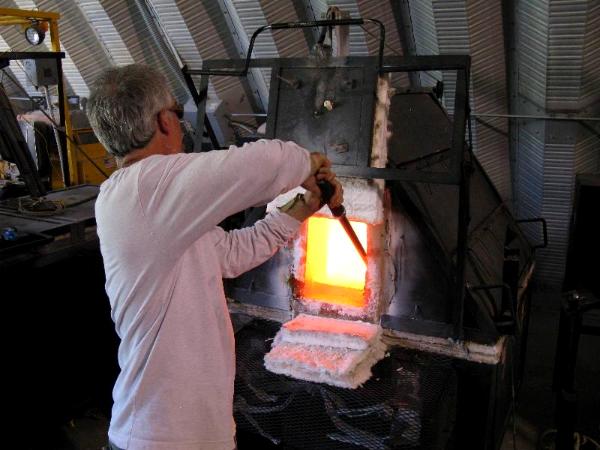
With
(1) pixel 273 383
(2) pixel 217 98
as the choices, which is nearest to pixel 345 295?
(1) pixel 273 383

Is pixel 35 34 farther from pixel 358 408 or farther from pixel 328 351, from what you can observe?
pixel 358 408

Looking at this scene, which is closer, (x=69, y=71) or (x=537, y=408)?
(x=537, y=408)

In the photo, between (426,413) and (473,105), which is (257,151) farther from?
(473,105)

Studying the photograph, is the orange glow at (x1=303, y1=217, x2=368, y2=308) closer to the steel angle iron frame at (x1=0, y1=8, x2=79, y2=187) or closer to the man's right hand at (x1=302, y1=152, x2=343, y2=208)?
the man's right hand at (x1=302, y1=152, x2=343, y2=208)

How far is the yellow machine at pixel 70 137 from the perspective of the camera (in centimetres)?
613

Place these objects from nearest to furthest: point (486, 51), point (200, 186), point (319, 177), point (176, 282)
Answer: point (200, 186) → point (176, 282) → point (319, 177) → point (486, 51)

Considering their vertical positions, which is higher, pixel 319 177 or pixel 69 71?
pixel 69 71

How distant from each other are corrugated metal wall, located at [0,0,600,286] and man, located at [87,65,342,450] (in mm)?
3136

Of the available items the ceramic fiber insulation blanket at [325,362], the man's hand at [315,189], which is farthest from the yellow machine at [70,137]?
the man's hand at [315,189]

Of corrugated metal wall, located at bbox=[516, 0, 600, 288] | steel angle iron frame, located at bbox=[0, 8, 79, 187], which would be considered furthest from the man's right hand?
steel angle iron frame, located at bbox=[0, 8, 79, 187]

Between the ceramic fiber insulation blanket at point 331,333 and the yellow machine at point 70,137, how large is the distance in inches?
133

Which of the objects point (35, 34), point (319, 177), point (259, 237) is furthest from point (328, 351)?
point (35, 34)

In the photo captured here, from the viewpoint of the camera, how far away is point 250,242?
2416mm

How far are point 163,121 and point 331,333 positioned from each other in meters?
1.51
